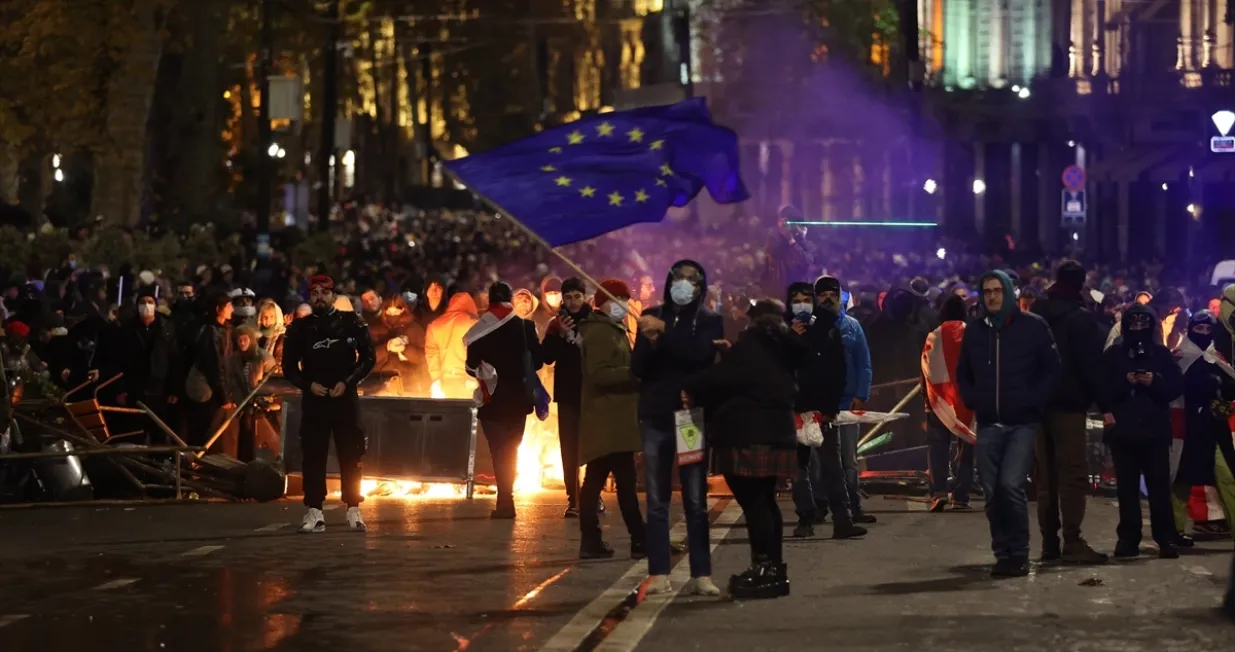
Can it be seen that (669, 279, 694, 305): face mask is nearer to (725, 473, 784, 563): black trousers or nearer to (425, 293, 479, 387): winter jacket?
(725, 473, 784, 563): black trousers

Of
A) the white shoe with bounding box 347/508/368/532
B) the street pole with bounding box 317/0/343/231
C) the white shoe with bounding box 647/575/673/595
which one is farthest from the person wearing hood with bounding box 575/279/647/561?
the street pole with bounding box 317/0/343/231

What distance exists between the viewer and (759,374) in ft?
40.0

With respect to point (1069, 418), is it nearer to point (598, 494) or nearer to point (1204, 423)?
point (1204, 423)

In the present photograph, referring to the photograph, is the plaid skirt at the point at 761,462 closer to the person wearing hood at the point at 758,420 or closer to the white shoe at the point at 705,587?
the person wearing hood at the point at 758,420

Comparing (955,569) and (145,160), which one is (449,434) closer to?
(955,569)

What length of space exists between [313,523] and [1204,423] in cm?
580

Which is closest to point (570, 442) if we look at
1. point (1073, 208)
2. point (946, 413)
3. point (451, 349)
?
point (946, 413)

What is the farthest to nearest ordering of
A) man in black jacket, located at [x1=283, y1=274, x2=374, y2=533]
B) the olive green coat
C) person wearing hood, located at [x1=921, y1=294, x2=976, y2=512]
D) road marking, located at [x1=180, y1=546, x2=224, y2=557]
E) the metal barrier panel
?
→ the metal barrier panel < person wearing hood, located at [x1=921, y1=294, x2=976, y2=512] < man in black jacket, located at [x1=283, y1=274, x2=374, y2=533] < road marking, located at [x1=180, y1=546, x2=224, y2=557] < the olive green coat

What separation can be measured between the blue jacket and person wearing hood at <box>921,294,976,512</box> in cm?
150

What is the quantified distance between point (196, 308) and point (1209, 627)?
1360 cm

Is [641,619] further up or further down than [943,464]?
further down

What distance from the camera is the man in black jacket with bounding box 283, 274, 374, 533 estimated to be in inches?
634

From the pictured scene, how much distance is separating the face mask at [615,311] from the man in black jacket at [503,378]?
8.73 feet

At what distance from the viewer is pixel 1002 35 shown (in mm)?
90312
